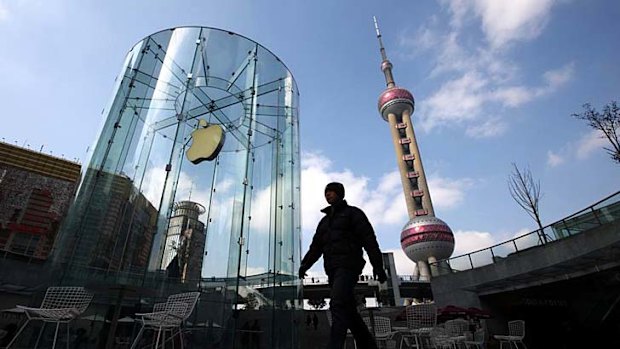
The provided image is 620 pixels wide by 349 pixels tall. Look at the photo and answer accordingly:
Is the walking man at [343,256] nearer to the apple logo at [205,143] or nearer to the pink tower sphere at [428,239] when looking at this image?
the apple logo at [205,143]

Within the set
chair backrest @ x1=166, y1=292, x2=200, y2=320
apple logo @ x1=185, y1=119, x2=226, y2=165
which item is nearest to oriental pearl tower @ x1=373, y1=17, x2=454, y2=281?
apple logo @ x1=185, y1=119, x2=226, y2=165

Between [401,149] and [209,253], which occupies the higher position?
[401,149]

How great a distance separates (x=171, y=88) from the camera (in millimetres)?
6941

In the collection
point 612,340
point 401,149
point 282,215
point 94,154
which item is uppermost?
point 401,149

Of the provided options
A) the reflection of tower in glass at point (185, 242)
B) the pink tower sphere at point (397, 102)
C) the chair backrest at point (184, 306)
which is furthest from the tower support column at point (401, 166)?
the chair backrest at point (184, 306)

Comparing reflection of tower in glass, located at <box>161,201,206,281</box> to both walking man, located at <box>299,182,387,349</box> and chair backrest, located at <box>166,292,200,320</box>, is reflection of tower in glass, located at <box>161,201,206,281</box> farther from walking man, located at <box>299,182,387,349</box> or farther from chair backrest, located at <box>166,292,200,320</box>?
walking man, located at <box>299,182,387,349</box>

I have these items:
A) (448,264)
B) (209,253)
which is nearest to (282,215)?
(209,253)

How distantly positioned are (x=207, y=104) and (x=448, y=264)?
1335cm

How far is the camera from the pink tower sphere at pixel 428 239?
38938 millimetres

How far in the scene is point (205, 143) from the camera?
6.93 meters

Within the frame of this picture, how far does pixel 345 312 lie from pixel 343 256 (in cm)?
46

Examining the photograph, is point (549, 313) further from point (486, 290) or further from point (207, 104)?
point (207, 104)

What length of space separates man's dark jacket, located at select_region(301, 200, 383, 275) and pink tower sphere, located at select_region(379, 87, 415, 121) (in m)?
54.1

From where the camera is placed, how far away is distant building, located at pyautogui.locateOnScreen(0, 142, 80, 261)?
12.5 metres
